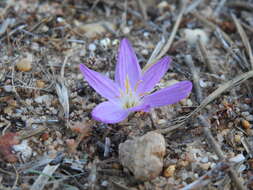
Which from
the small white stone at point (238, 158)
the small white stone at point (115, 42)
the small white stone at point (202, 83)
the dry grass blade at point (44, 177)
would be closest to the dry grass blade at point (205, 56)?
the small white stone at point (202, 83)

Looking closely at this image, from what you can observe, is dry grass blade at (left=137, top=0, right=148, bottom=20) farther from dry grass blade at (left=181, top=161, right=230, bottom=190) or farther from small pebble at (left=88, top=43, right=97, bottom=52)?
dry grass blade at (left=181, top=161, right=230, bottom=190)

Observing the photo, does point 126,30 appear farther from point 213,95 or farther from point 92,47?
point 213,95

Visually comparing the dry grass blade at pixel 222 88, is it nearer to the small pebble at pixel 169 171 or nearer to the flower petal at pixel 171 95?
the flower petal at pixel 171 95

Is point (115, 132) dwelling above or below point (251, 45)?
below

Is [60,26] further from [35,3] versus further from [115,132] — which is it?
[115,132]

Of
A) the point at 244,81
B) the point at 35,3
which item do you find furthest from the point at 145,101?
the point at 35,3

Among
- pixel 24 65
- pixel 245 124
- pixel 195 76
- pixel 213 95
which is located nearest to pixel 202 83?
pixel 195 76
